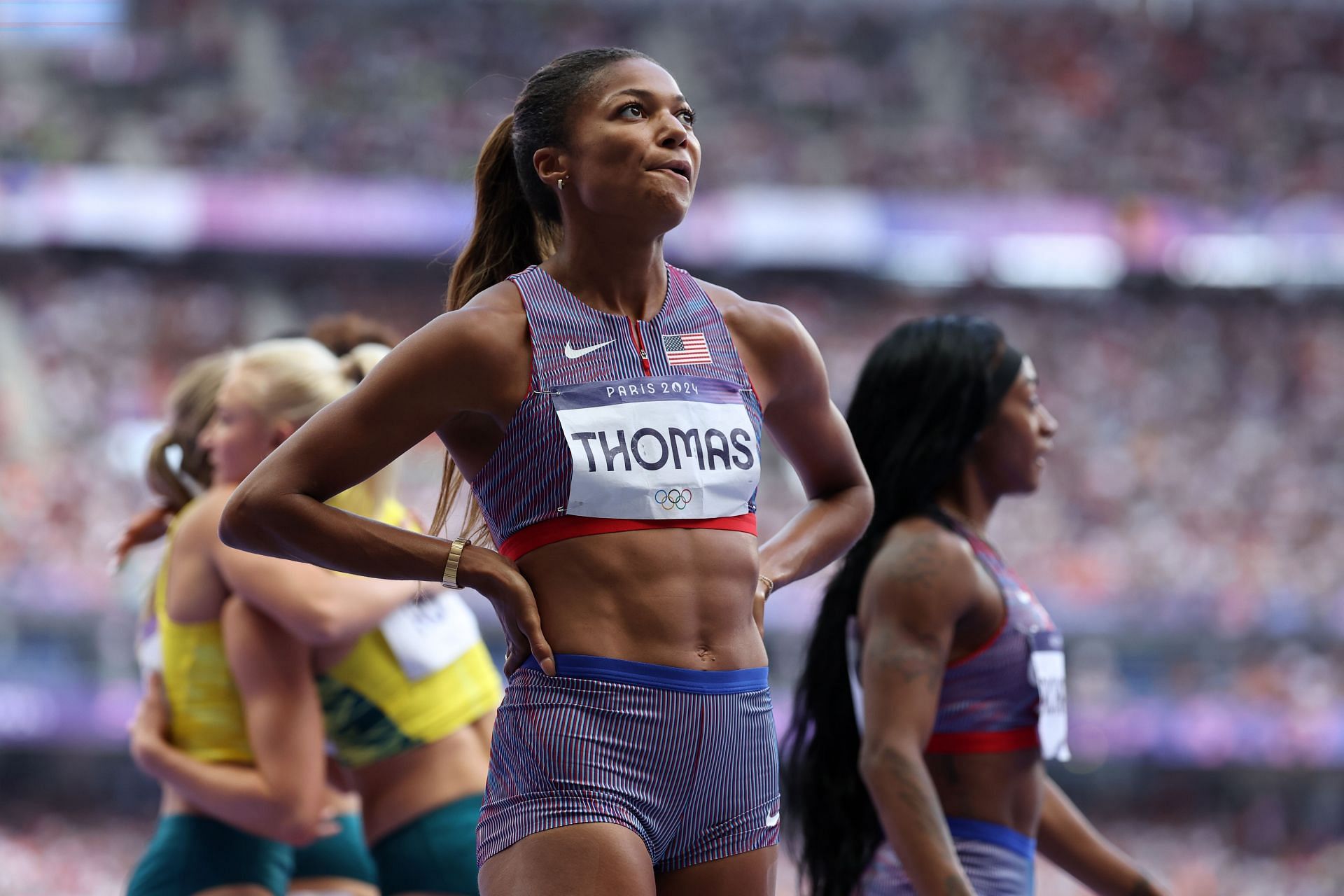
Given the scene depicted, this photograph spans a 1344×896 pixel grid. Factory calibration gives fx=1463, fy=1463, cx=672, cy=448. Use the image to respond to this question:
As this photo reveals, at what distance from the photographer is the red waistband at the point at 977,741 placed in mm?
3025

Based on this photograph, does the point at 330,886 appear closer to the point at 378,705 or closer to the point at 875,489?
the point at 378,705

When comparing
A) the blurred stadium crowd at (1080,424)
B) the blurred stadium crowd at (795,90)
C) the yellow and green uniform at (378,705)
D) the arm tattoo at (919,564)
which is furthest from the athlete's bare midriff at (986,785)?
the blurred stadium crowd at (795,90)

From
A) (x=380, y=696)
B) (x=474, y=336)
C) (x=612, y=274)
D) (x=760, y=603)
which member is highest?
(x=612, y=274)

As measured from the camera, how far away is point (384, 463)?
6.94 ft

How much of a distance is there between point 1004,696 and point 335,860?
69.7 inches

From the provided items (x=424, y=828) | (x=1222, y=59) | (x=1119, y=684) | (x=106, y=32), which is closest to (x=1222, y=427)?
(x=1119, y=684)

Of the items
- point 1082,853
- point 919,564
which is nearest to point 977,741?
point 919,564

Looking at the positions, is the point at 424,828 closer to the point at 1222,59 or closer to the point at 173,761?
the point at 173,761

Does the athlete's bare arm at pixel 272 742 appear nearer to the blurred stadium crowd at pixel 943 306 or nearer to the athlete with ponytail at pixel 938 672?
the athlete with ponytail at pixel 938 672

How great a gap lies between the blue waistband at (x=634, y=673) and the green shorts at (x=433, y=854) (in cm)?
117

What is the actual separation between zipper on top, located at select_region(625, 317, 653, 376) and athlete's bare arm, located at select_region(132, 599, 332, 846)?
51.8 inches

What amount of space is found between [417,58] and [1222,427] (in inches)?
518

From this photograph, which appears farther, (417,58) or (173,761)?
(417,58)

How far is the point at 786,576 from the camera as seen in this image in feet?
7.72
